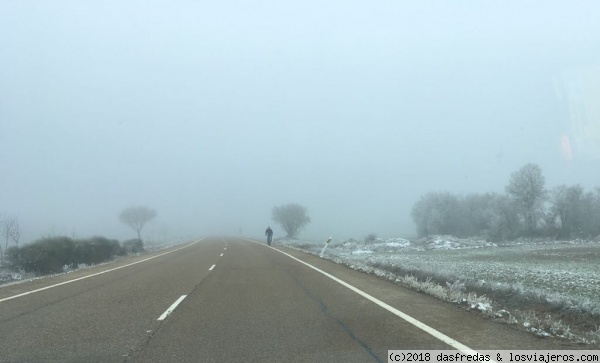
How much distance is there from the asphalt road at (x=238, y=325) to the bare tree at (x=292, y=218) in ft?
294

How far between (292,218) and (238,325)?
95.2 m

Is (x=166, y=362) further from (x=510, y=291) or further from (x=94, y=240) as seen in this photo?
(x=94, y=240)

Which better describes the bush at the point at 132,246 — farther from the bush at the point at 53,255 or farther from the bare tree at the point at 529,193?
the bare tree at the point at 529,193

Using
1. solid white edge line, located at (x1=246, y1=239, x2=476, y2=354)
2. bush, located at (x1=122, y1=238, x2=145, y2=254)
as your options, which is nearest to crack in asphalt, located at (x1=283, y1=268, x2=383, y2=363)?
solid white edge line, located at (x1=246, y1=239, x2=476, y2=354)

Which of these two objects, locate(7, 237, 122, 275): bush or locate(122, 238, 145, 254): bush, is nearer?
locate(7, 237, 122, 275): bush

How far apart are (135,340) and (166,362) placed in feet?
4.49

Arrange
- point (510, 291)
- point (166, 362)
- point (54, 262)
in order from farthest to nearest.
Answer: point (54, 262), point (510, 291), point (166, 362)

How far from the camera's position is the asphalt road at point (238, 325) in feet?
20.7

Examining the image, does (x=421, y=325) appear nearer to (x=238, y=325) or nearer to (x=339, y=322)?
(x=339, y=322)

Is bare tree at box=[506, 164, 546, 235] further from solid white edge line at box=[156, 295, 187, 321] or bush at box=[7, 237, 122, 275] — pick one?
solid white edge line at box=[156, 295, 187, 321]

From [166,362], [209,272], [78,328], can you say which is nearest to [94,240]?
[209,272]

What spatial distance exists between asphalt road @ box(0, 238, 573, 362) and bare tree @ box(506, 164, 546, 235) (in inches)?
2512

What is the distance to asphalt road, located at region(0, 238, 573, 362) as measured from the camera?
6297 millimetres

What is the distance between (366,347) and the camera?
6418 mm
